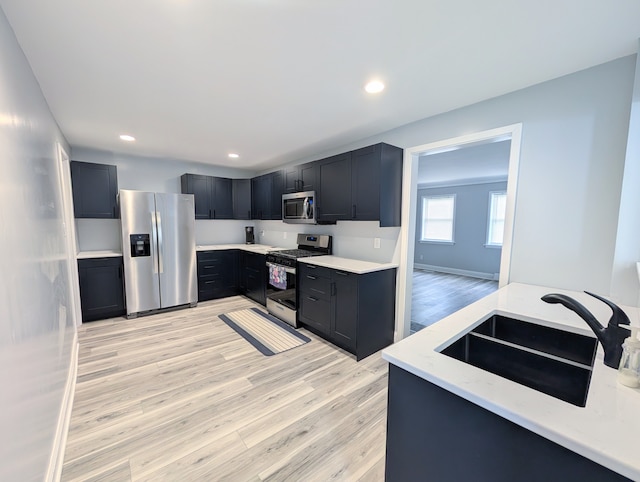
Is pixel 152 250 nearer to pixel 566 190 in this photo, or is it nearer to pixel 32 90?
pixel 32 90

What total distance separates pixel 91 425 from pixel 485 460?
8.00 feet

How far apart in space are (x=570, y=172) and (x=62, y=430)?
3.92 m

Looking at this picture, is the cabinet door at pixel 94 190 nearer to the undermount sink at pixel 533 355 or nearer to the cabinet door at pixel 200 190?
the cabinet door at pixel 200 190

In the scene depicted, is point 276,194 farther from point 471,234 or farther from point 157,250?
point 471,234

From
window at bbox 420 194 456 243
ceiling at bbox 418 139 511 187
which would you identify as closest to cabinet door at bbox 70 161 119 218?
ceiling at bbox 418 139 511 187

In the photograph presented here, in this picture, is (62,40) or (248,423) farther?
(248,423)

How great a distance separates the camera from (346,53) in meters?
1.67

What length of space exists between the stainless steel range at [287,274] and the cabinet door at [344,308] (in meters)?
0.72

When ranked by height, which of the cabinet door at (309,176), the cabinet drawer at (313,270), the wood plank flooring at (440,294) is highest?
the cabinet door at (309,176)

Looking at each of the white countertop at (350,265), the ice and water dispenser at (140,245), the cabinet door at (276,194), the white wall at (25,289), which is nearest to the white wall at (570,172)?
the white countertop at (350,265)

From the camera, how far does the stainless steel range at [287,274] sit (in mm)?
3527

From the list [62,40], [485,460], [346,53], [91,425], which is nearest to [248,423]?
[91,425]

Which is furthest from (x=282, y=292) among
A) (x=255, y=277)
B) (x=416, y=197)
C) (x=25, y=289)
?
(x=25, y=289)

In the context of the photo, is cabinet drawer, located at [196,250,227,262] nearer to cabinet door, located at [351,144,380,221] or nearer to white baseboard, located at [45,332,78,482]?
white baseboard, located at [45,332,78,482]
